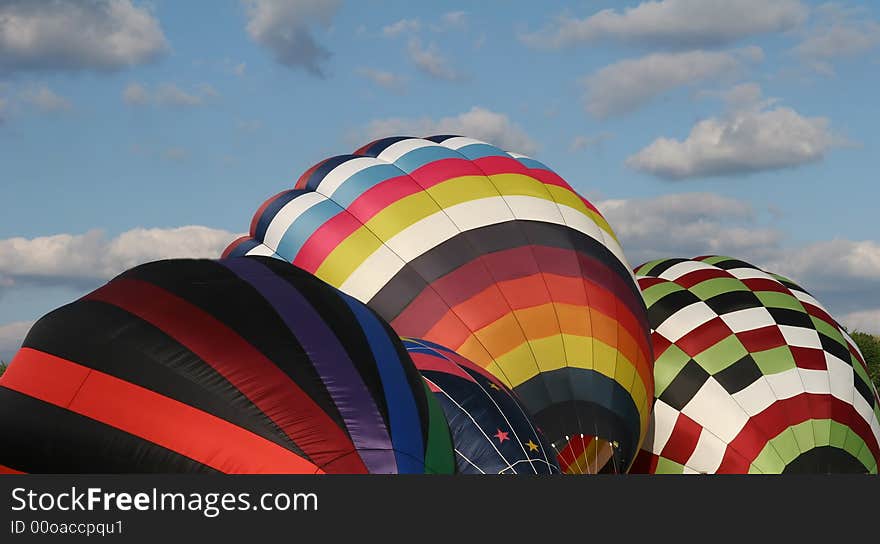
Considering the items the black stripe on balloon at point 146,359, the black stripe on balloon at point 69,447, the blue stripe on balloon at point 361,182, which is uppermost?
the blue stripe on balloon at point 361,182

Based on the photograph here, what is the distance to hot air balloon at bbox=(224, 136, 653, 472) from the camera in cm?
980

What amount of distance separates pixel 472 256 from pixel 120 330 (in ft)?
16.2

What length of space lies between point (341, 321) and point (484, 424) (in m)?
1.83

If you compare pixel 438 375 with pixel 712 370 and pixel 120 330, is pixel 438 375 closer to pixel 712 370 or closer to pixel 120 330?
pixel 120 330

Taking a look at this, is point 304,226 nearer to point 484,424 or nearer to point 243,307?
point 484,424

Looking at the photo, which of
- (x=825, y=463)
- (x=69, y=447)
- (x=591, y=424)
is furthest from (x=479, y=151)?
(x=69, y=447)

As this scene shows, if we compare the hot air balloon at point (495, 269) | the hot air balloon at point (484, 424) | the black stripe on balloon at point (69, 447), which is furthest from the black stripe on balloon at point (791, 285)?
the black stripe on balloon at point (69, 447)

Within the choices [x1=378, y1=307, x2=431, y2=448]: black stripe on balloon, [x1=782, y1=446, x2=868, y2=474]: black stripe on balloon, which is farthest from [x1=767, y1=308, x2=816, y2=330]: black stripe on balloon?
[x1=378, y1=307, x2=431, y2=448]: black stripe on balloon

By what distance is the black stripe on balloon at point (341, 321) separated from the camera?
579cm

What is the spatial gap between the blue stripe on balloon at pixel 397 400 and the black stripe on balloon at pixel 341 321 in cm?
4

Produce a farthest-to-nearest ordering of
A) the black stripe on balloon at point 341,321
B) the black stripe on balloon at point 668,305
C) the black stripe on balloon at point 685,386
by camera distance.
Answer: the black stripe on balloon at point 668,305 → the black stripe on balloon at point 685,386 → the black stripe on balloon at point 341,321

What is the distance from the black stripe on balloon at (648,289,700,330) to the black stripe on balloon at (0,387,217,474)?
818 centimetres

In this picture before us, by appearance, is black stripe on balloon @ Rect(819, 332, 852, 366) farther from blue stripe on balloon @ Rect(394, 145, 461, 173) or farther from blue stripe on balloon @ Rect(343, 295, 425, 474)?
blue stripe on balloon @ Rect(343, 295, 425, 474)

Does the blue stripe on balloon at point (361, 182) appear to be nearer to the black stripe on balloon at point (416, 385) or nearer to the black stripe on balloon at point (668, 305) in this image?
the black stripe on balloon at point (668, 305)
